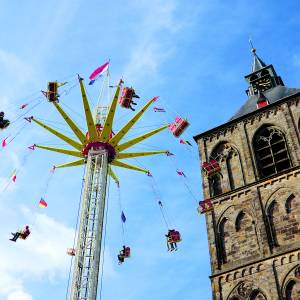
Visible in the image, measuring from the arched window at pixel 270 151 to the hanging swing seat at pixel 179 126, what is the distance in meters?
4.87

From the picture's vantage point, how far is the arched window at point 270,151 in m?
29.1

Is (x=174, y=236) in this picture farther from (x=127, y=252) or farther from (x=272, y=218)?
(x=272, y=218)

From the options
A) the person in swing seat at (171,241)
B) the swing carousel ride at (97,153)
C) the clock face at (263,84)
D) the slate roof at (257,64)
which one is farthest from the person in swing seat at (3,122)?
the slate roof at (257,64)

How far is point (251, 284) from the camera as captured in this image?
2447cm

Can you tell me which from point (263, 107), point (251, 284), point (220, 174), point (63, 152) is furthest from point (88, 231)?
point (263, 107)

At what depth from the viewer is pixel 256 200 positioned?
1083 inches

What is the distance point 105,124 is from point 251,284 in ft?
31.7

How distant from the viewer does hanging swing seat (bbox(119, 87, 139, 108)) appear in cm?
2555

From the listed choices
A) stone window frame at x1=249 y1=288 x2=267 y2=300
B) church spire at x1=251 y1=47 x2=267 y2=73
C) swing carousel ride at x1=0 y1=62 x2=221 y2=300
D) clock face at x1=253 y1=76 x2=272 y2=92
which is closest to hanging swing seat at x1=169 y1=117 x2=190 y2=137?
swing carousel ride at x1=0 y1=62 x2=221 y2=300

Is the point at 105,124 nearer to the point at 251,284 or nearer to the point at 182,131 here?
the point at 182,131

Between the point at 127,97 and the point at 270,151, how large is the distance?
9.11 m

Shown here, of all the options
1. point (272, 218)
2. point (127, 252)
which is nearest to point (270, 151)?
point (272, 218)

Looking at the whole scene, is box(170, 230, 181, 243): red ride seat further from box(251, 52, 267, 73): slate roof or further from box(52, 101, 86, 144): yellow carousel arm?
box(251, 52, 267, 73): slate roof

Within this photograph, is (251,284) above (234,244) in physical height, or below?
below
